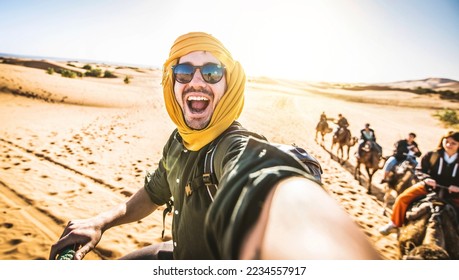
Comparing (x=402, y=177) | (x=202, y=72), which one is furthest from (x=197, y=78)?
(x=402, y=177)

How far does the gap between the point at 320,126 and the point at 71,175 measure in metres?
9.52

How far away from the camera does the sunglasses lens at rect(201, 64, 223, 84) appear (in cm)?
149

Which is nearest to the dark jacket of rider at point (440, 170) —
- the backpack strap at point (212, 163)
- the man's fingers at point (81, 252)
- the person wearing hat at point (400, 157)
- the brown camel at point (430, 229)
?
the brown camel at point (430, 229)

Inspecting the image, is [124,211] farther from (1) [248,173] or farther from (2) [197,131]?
(1) [248,173]

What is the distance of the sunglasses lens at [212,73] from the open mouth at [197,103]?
114 mm

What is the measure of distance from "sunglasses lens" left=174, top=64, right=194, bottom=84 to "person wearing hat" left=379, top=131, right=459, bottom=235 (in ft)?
11.9

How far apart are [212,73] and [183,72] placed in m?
0.19

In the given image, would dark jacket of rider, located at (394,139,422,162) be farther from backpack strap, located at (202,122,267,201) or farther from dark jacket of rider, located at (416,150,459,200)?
backpack strap, located at (202,122,267,201)

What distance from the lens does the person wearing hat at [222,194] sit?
615mm

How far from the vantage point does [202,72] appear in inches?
59.2

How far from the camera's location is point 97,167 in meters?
Answer: 5.79

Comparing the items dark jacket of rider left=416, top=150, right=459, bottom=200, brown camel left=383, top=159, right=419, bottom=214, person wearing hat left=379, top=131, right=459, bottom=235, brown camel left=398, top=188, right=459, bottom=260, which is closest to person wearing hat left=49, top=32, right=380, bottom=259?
brown camel left=398, top=188, right=459, bottom=260

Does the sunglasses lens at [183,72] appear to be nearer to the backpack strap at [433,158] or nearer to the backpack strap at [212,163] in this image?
the backpack strap at [212,163]

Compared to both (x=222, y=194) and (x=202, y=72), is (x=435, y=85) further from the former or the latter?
(x=222, y=194)
